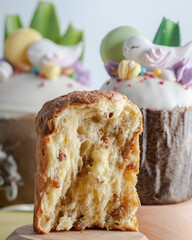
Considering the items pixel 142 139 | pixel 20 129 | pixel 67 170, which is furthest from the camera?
pixel 20 129

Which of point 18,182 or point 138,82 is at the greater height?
point 138,82

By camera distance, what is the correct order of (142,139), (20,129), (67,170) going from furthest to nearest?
(20,129)
(142,139)
(67,170)

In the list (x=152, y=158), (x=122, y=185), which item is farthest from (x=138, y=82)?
(x=122, y=185)

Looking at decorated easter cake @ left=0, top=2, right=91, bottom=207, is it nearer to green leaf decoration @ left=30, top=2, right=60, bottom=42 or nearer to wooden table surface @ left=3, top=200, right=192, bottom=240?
green leaf decoration @ left=30, top=2, right=60, bottom=42

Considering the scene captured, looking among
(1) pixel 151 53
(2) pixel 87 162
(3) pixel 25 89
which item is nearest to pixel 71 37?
(3) pixel 25 89

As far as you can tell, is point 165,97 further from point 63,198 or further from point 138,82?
point 63,198

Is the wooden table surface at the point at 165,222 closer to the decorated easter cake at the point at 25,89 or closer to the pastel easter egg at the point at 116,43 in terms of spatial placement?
the pastel easter egg at the point at 116,43

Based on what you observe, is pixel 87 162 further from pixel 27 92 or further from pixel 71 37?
pixel 71 37
